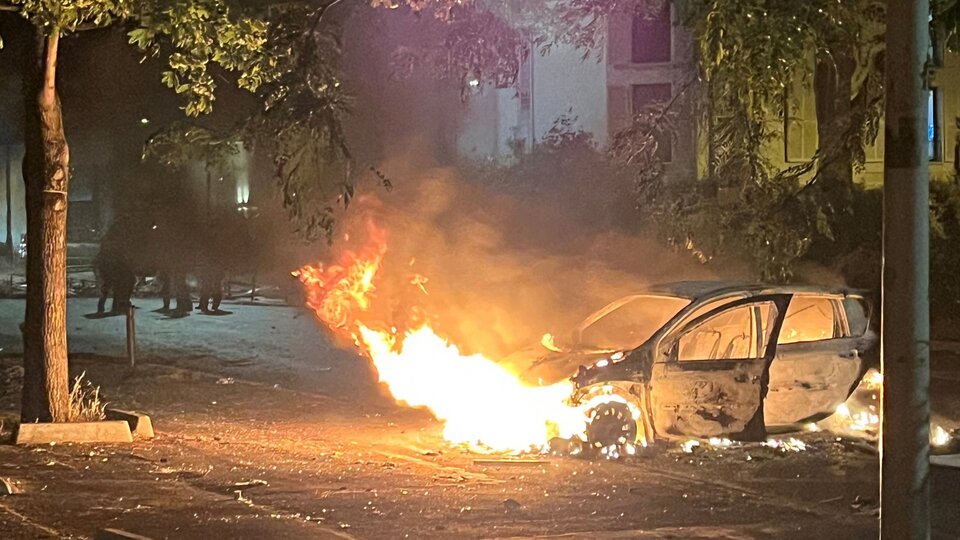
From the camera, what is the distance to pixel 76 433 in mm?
10953

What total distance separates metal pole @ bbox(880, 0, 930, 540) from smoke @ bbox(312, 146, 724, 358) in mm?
11101

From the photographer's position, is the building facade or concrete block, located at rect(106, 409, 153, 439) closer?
concrete block, located at rect(106, 409, 153, 439)

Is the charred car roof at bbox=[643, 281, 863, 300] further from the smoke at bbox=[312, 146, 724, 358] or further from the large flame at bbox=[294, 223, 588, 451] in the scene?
the smoke at bbox=[312, 146, 724, 358]

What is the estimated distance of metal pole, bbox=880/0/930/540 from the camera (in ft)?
17.5

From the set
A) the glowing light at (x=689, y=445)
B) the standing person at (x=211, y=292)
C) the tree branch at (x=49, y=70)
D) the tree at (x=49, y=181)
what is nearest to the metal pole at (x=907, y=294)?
the glowing light at (x=689, y=445)

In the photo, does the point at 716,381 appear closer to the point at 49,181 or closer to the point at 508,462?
the point at 508,462

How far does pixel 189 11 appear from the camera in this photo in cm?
977

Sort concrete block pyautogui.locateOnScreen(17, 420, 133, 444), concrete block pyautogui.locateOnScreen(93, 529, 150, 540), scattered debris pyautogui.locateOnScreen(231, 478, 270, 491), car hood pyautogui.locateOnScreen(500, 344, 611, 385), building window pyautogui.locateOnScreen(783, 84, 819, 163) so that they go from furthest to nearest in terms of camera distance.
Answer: building window pyautogui.locateOnScreen(783, 84, 819, 163), concrete block pyautogui.locateOnScreen(17, 420, 133, 444), car hood pyautogui.locateOnScreen(500, 344, 611, 385), scattered debris pyautogui.locateOnScreen(231, 478, 270, 491), concrete block pyautogui.locateOnScreen(93, 529, 150, 540)

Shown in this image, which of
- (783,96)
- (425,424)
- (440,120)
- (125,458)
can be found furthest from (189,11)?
(440,120)

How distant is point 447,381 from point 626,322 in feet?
11.8

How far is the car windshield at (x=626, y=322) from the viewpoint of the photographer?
12.0 meters

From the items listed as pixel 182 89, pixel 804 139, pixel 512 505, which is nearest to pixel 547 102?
A: pixel 804 139

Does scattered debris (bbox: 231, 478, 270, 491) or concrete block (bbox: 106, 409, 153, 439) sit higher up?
concrete block (bbox: 106, 409, 153, 439)

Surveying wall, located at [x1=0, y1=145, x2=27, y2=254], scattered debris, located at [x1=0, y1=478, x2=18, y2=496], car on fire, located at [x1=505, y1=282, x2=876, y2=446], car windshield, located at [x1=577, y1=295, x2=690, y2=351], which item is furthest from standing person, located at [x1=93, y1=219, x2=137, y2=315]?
wall, located at [x1=0, y1=145, x2=27, y2=254]
